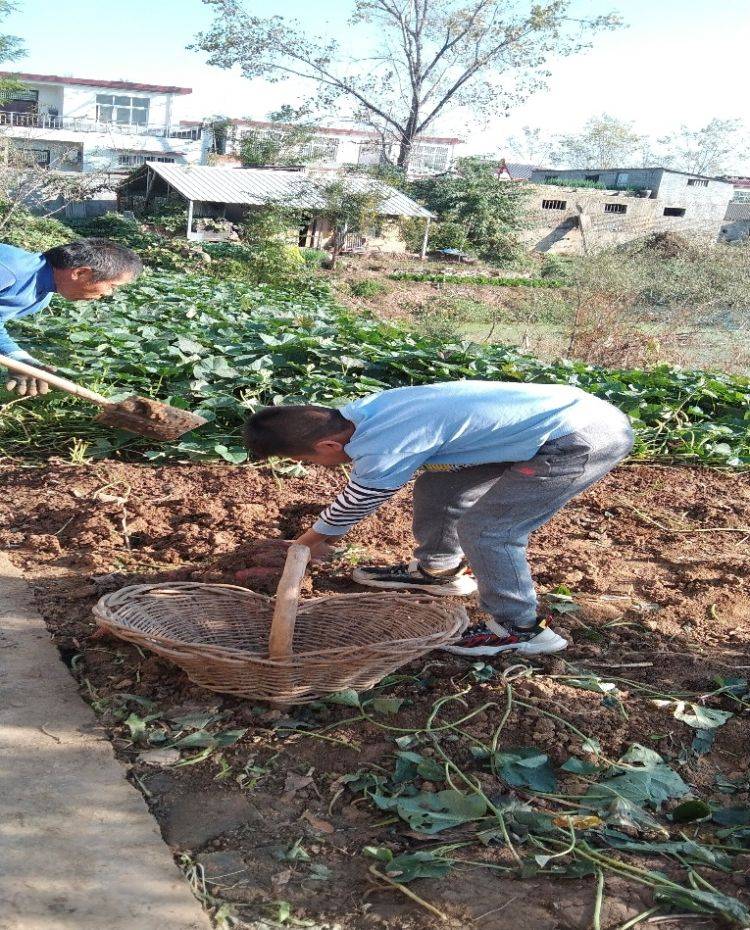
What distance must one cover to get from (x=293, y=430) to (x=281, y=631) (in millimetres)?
576

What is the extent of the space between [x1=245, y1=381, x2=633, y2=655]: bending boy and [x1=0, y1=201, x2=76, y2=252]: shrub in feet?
67.5

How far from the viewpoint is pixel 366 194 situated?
2598cm

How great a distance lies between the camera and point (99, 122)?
124ft

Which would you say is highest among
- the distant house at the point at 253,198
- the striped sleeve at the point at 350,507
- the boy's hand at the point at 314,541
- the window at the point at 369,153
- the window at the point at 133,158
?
the window at the point at 369,153

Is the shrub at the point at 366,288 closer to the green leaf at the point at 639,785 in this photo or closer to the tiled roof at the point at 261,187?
the tiled roof at the point at 261,187

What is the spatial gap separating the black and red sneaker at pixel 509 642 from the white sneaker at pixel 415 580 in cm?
46

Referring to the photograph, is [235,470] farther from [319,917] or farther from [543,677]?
[319,917]

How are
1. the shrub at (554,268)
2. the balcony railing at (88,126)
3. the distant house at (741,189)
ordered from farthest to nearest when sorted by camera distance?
the distant house at (741,189), the balcony railing at (88,126), the shrub at (554,268)

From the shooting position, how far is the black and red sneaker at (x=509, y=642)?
278cm

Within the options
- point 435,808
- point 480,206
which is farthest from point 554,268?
point 435,808

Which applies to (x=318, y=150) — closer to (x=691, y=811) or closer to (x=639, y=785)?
(x=639, y=785)

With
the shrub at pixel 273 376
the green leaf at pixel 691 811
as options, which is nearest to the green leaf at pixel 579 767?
the green leaf at pixel 691 811

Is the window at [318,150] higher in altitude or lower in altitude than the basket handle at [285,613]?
higher

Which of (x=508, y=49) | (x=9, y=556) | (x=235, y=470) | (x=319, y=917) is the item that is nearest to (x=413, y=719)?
(x=319, y=917)
